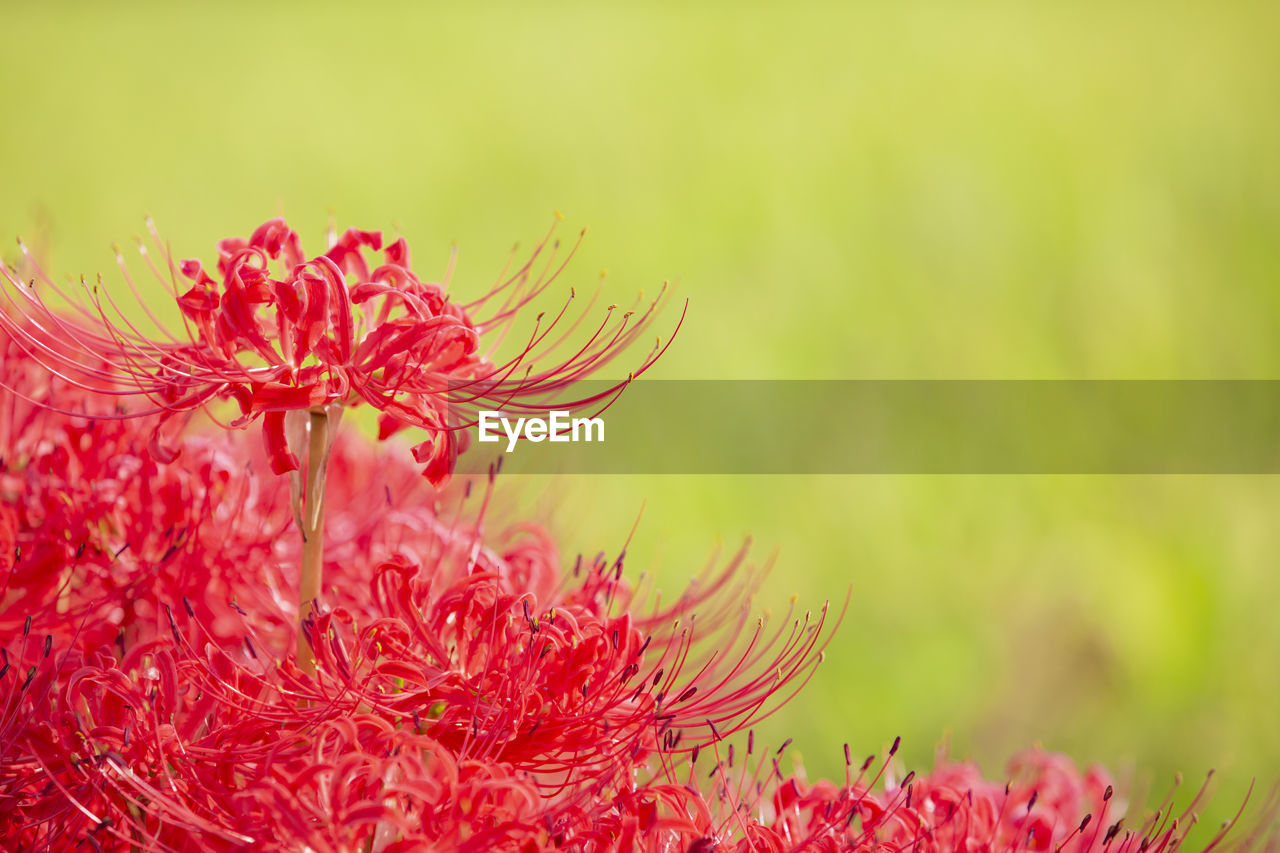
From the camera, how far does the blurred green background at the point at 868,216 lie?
227 cm

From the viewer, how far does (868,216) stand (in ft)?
10.7

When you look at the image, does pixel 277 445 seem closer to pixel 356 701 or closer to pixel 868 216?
pixel 356 701

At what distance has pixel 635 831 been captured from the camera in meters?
0.62

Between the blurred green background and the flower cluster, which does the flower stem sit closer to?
the flower cluster

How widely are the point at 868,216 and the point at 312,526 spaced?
2.79 meters

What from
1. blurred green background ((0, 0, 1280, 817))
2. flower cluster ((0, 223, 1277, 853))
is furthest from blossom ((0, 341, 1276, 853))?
blurred green background ((0, 0, 1280, 817))

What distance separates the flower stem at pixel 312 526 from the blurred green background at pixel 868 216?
4.98ft

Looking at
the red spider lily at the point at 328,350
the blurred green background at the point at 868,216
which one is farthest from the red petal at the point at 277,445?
the blurred green background at the point at 868,216

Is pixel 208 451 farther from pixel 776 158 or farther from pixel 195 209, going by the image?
pixel 776 158

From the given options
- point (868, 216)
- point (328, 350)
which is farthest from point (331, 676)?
point (868, 216)

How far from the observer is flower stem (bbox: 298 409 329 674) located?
2.08 feet

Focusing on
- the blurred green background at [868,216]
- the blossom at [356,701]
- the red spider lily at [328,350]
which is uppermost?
the blurred green background at [868,216]

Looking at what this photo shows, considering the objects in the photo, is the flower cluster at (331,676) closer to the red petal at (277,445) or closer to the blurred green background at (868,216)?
the red petal at (277,445)

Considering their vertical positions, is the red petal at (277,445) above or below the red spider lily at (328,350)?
below
